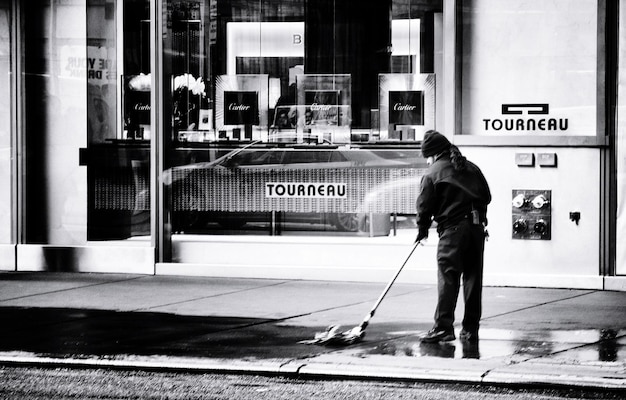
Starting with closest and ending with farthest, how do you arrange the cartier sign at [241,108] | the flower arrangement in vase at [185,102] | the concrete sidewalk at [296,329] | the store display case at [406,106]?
the concrete sidewalk at [296,329] < the store display case at [406,106] < the cartier sign at [241,108] < the flower arrangement in vase at [185,102]

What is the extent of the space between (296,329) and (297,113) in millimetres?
4278

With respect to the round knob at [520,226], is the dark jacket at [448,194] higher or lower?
higher

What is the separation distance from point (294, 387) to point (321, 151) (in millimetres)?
6017

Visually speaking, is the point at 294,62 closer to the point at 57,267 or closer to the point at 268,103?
the point at 268,103

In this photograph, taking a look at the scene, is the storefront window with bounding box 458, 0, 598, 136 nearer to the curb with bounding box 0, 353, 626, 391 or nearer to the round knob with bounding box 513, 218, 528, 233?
the round knob with bounding box 513, 218, 528, 233

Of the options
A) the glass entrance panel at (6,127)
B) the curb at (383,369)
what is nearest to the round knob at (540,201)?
the curb at (383,369)

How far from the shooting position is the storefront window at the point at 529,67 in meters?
12.3

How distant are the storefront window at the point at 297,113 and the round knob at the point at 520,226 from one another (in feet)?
4.29

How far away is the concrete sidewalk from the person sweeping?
238 mm

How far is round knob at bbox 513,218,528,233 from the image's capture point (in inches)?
488

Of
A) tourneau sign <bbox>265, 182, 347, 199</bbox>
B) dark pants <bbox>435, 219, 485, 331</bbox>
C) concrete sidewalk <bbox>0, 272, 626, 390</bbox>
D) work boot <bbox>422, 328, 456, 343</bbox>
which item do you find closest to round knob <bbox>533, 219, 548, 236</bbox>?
concrete sidewalk <bbox>0, 272, 626, 390</bbox>

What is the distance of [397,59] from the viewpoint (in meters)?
13.1

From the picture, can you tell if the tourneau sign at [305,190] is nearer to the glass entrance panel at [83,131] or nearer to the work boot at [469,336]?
the glass entrance panel at [83,131]

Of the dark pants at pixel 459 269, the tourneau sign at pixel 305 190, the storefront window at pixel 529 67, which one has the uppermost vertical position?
the storefront window at pixel 529 67
